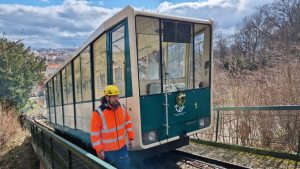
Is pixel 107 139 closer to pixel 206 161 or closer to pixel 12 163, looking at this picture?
pixel 206 161

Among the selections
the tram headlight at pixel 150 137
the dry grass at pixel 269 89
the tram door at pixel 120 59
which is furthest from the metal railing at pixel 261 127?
the tram door at pixel 120 59

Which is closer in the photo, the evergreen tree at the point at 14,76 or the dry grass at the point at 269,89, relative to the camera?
the dry grass at the point at 269,89

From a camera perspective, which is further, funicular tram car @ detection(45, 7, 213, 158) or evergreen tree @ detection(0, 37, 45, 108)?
evergreen tree @ detection(0, 37, 45, 108)

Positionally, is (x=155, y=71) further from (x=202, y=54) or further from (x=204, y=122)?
(x=204, y=122)

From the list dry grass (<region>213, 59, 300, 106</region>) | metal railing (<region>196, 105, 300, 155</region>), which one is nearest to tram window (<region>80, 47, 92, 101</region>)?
metal railing (<region>196, 105, 300, 155</region>)

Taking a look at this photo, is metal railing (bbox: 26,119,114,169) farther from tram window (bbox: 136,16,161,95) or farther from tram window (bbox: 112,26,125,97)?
tram window (bbox: 136,16,161,95)

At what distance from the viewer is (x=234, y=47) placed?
50844mm

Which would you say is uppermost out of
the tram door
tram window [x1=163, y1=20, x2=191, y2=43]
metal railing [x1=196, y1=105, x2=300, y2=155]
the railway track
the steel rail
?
tram window [x1=163, y1=20, x2=191, y2=43]

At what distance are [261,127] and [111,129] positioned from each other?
4.13 metres

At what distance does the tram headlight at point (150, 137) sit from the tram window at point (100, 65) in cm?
149

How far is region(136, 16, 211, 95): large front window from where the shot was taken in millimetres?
5562

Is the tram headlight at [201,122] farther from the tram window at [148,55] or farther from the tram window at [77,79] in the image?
the tram window at [77,79]

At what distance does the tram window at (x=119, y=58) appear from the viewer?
18.2ft

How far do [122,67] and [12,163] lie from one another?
406 inches
